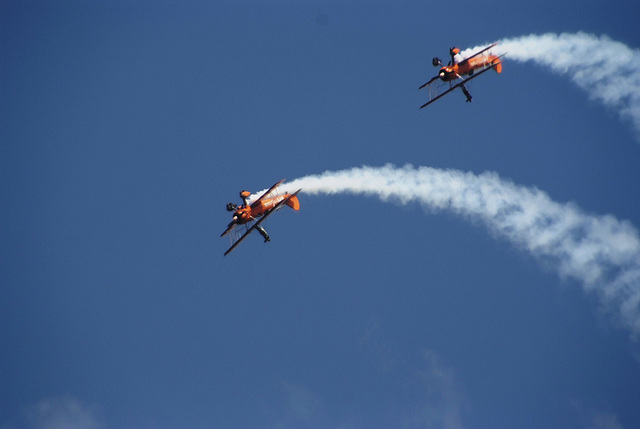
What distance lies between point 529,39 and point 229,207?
98.3 feet

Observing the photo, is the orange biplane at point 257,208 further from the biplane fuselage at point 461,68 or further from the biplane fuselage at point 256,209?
the biplane fuselage at point 461,68

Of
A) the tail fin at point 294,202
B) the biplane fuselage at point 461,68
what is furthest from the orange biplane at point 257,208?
the biplane fuselage at point 461,68

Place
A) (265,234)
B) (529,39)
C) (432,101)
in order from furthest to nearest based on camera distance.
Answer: (529,39), (432,101), (265,234)

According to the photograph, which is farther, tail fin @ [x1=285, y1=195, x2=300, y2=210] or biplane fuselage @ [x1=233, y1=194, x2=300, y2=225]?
tail fin @ [x1=285, y1=195, x2=300, y2=210]

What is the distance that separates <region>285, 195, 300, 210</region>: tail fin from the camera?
244 ft

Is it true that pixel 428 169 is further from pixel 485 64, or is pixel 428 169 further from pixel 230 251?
pixel 230 251

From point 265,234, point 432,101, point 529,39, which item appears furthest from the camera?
point 529,39

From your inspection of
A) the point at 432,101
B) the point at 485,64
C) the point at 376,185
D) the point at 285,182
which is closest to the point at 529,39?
the point at 485,64

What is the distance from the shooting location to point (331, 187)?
77.9 meters

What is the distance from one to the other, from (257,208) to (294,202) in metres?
3.31

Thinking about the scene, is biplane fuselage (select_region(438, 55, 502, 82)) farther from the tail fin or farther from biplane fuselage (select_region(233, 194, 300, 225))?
biplane fuselage (select_region(233, 194, 300, 225))

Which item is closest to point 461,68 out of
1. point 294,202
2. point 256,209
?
point 294,202

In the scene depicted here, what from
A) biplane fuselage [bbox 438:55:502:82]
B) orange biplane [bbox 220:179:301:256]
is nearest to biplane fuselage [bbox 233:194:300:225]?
orange biplane [bbox 220:179:301:256]

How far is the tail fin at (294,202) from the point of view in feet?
244
